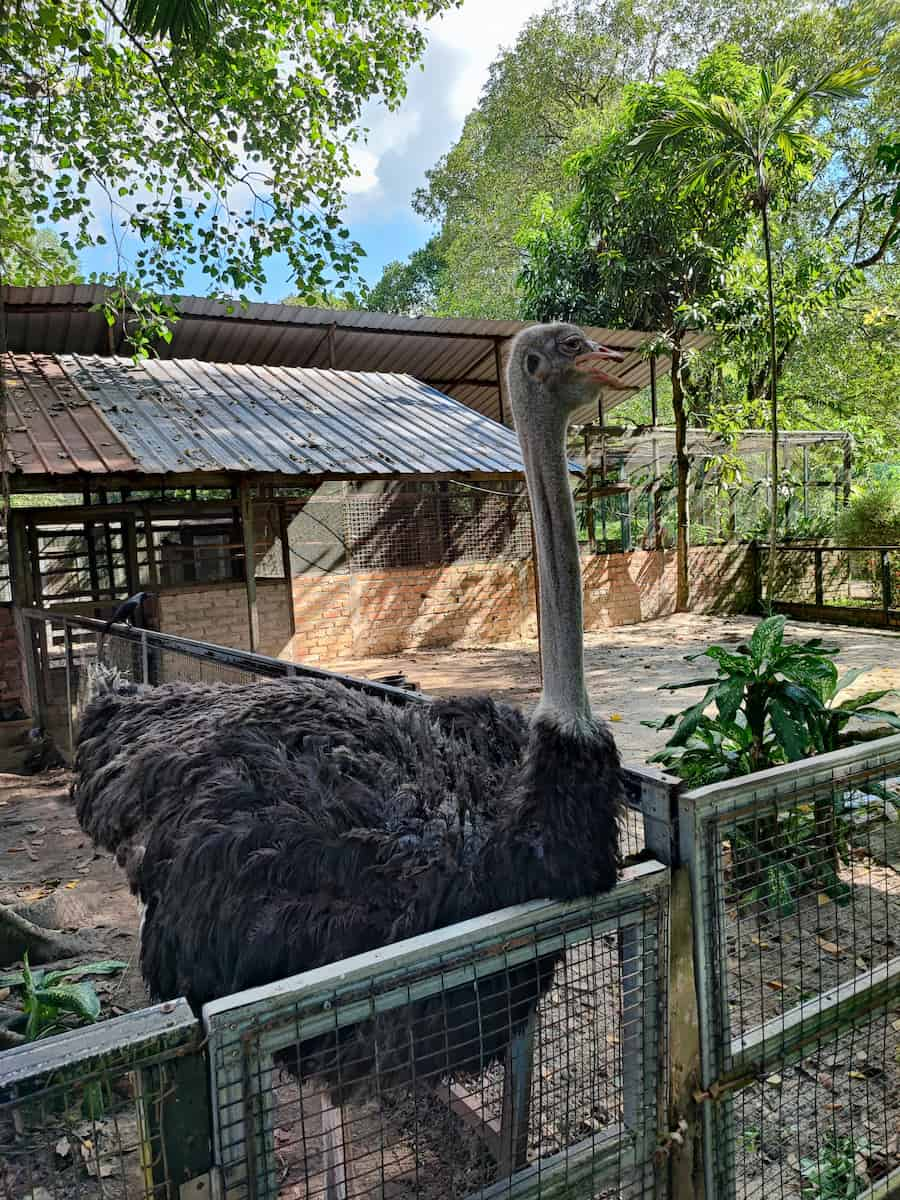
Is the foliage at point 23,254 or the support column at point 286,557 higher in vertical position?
the foliage at point 23,254

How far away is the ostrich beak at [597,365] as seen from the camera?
213cm

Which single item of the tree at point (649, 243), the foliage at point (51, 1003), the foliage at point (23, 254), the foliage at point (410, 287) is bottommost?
the foliage at point (51, 1003)

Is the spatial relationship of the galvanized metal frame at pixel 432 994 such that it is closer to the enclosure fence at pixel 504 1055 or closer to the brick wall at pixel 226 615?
the enclosure fence at pixel 504 1055

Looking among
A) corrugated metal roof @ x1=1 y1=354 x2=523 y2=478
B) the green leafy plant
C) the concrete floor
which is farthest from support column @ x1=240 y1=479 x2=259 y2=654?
the green leafy plant

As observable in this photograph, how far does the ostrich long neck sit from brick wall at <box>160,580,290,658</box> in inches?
296

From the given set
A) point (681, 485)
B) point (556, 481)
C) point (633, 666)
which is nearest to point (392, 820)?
point (556, 481)

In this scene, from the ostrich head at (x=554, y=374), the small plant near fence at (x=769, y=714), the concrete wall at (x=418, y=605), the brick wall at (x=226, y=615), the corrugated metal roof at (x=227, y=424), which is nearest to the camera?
the ostrich head at (x=554, y=374)

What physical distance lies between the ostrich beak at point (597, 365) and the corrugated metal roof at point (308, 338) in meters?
6.07

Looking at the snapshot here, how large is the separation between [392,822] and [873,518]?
12790mm

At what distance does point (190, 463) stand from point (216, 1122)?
660 cm

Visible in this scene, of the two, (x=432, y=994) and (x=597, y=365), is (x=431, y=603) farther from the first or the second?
(x=432, y=994)

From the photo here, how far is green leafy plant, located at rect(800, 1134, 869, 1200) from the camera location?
1.73 meters

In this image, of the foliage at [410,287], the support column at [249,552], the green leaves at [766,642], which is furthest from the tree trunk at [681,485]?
the foliage at [410,287]

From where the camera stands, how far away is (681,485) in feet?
42.8
